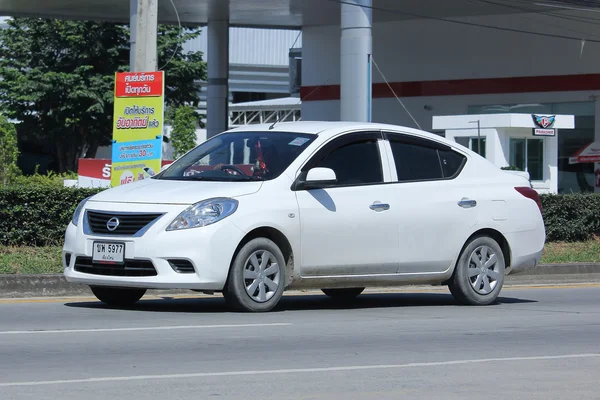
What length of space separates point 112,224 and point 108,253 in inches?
10.4

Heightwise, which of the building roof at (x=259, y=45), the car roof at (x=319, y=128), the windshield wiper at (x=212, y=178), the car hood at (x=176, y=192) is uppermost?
the building roof at (x=259, y=45)

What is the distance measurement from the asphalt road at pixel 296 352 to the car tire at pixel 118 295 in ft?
0.43

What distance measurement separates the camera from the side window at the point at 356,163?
1091 cm

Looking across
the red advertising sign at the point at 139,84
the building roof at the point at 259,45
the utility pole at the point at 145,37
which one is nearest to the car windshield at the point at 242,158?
the red advertising sign at the point at 139,84

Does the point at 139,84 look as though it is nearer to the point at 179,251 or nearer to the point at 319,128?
the point at 319,128

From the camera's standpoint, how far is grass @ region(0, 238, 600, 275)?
44.5 ft

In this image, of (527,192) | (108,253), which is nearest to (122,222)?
(108,253)

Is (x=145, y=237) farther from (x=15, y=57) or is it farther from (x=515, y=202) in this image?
(x=15, y=57)

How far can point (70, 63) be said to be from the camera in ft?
155

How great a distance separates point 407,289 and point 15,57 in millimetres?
36775

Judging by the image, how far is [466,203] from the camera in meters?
11.6

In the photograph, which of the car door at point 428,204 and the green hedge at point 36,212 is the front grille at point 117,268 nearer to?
the car door at point 428,204

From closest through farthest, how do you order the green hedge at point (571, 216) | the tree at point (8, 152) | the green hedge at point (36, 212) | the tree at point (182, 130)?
the green hedge at point (36, 212) → the green hedge at point (571, 216) → the tree at point (8, 152) → the tree at point (182, 130)

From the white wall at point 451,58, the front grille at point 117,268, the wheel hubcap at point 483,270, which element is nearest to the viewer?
the front grille at point 117,268
